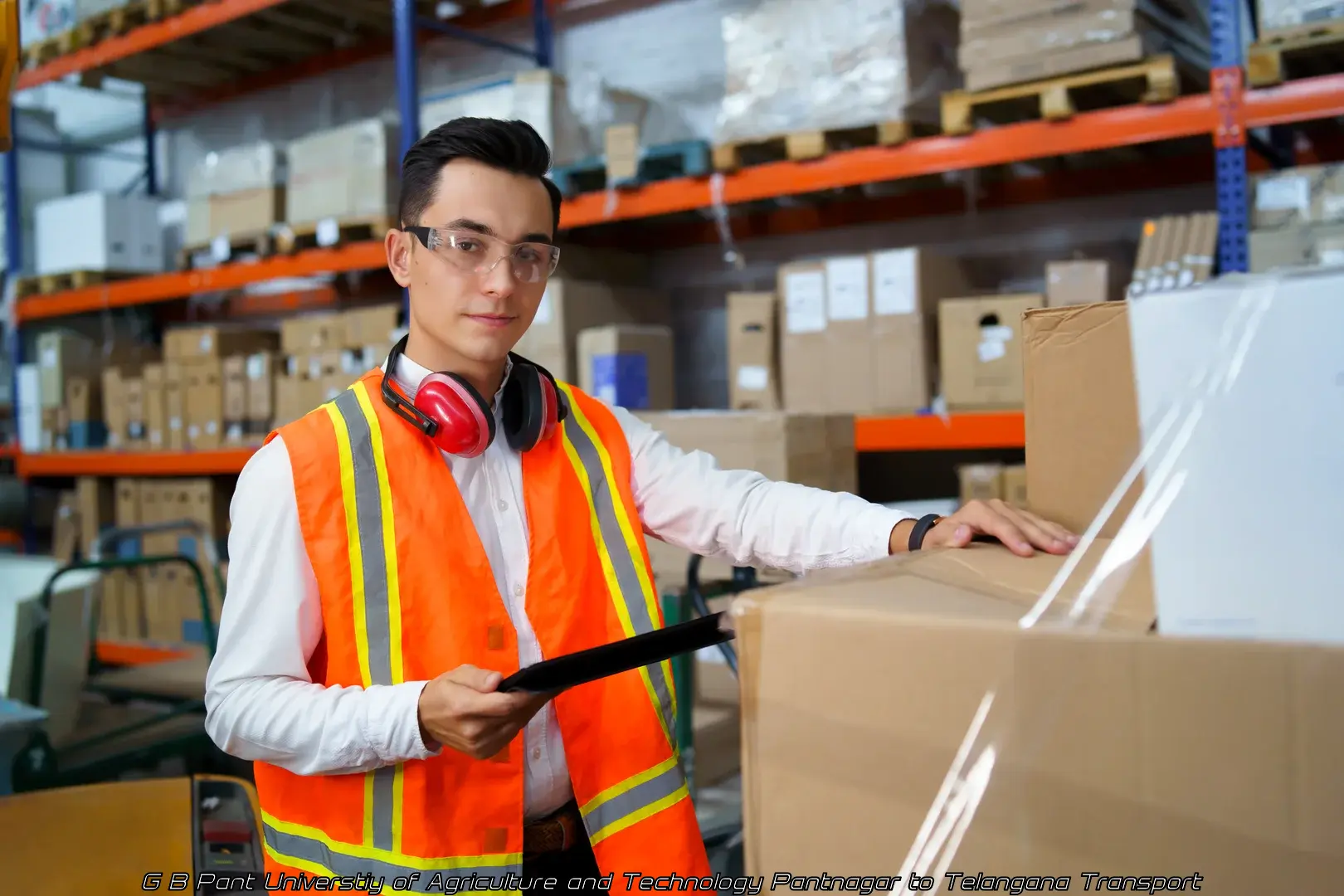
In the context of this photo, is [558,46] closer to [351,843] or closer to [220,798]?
[220,798]

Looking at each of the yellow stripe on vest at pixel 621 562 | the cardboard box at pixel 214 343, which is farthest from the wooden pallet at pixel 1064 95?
the cardboard box at pixel 214 343

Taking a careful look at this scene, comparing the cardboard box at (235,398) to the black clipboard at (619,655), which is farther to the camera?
the cardboard box at (235,398)

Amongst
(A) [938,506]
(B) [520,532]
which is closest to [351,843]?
(B) [520,532]

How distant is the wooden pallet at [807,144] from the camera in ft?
11.3

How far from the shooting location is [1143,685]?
0.67 meters

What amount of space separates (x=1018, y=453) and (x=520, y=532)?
286 cm

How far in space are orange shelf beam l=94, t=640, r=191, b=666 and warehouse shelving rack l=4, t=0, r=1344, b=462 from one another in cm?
87

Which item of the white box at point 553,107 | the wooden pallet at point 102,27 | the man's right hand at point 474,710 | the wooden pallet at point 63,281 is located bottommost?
the man's right hand at point 474,710

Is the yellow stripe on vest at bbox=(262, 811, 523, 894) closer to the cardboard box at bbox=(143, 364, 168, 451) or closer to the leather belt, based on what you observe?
the leather belt

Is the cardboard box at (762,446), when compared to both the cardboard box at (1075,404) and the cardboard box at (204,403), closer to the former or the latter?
the cardboard box at (1075,404)

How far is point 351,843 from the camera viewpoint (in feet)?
4.15

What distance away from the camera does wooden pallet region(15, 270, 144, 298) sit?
589cm

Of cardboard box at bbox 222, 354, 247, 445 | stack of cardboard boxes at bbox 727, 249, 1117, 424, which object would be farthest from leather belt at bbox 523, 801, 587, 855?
cardboard box at bbox 222, 354, 247, 445

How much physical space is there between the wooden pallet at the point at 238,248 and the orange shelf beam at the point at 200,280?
0.06 m
